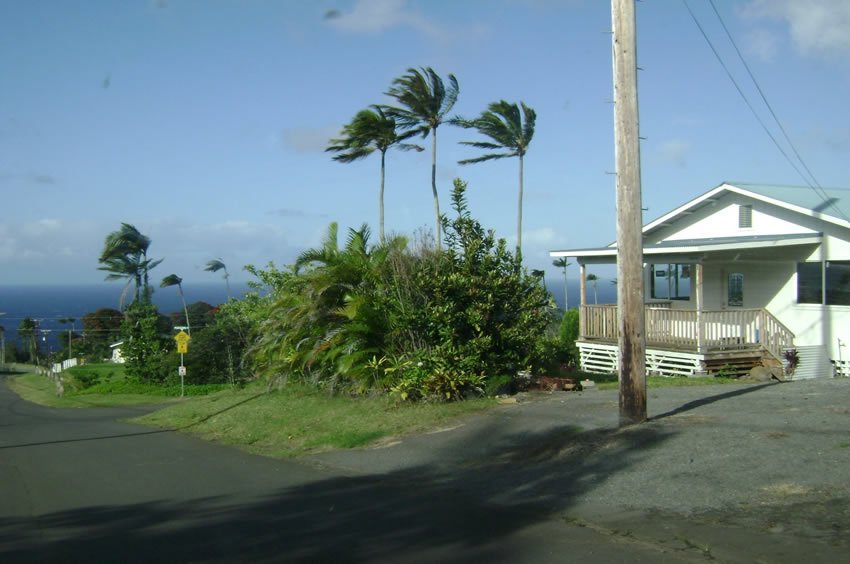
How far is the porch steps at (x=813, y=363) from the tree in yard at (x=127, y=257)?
41.0 meters

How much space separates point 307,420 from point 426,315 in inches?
127

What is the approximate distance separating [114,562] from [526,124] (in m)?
29.6

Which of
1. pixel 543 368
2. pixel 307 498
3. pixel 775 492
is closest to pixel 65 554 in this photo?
pixel 307 498

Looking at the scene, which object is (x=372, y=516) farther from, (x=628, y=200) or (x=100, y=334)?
(x=100, y=334)

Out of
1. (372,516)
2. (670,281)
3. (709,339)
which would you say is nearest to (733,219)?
(670,281)

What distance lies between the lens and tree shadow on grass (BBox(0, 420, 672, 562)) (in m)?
7.06

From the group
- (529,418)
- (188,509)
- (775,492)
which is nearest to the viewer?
(775,492)

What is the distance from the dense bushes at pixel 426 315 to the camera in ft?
47.6

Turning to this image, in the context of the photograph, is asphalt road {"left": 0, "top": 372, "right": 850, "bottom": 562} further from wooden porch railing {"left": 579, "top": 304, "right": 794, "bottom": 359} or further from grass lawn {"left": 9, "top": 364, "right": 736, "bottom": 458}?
wooden porch railing {"left": 579, "top": 304, "right": 794, "bottom": 359}

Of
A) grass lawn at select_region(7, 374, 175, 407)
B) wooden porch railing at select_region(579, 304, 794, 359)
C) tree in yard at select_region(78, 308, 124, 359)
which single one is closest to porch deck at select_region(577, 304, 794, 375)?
wooden porch railing at select_region(579, 304, 794, 359)

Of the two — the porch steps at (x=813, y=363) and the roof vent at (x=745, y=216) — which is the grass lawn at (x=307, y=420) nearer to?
the porch steps at (x=813, y=363)

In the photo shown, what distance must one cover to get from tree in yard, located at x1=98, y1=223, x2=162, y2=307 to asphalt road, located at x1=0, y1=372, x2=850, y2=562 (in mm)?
40075

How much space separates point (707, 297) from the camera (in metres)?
24.1

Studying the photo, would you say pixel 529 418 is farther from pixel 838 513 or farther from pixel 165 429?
pixel 165 429
